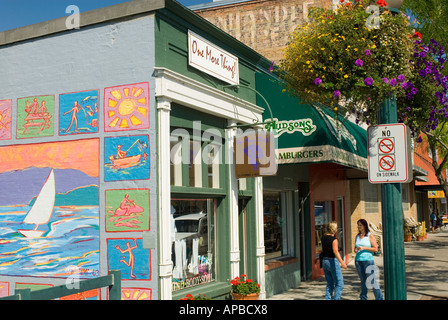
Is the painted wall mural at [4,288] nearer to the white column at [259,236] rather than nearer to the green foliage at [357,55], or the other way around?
the white column at [259,236]

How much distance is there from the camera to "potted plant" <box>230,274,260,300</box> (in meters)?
9.38

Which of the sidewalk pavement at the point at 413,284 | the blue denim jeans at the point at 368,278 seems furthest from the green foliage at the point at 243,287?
the sidewalk pavement at the point at 413,284

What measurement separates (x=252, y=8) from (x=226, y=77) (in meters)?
11.2

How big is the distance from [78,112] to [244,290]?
4369mm

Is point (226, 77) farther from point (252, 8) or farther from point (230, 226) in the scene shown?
point (252, 8)

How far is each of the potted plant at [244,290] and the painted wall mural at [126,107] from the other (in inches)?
141

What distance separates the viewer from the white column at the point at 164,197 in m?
7.66

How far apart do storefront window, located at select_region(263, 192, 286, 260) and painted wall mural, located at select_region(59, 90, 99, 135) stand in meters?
5.46

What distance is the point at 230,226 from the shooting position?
389 inches

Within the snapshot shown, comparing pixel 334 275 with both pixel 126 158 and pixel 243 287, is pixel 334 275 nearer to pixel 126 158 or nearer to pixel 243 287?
pixel 243 287

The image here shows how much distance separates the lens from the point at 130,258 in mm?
7812

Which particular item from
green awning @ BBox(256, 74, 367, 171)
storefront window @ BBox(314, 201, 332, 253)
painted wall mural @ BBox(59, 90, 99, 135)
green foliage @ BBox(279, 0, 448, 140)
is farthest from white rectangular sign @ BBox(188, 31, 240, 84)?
storefront window @ BBox(314, 201, 332, 253)
